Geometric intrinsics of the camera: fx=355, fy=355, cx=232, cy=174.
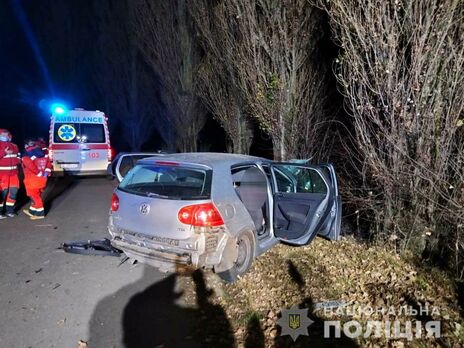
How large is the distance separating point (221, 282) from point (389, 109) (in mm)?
3174

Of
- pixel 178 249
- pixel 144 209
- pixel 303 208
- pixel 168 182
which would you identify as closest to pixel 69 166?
pixel 168 182

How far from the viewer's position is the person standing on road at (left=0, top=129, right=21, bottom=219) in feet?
23.4

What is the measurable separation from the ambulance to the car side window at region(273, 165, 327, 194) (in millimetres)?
7085

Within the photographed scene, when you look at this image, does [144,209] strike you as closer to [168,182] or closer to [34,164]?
[168,182]

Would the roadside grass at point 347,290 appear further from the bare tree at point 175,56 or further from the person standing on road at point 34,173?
the bare tree at point 175,56

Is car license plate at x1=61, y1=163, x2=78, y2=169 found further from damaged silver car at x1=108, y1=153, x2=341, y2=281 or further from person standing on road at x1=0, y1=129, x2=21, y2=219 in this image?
damaged silver car at x1=108, y1=153, x2=341, y2=281

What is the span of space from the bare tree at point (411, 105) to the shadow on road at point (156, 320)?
3026 millimetres

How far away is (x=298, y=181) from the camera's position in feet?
20.9

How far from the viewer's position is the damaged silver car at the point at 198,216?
3.84 m

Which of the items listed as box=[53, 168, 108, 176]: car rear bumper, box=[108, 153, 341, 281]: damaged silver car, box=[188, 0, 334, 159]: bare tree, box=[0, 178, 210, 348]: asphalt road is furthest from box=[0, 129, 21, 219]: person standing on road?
box=[188, 0, 334, 159]: bare tree

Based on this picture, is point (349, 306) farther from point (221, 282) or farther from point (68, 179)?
point (68, 179)

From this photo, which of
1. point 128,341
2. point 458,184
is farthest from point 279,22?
point 128,341

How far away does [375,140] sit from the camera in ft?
17.2

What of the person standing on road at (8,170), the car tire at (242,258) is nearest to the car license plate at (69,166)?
the person standing on road at (8,170)
